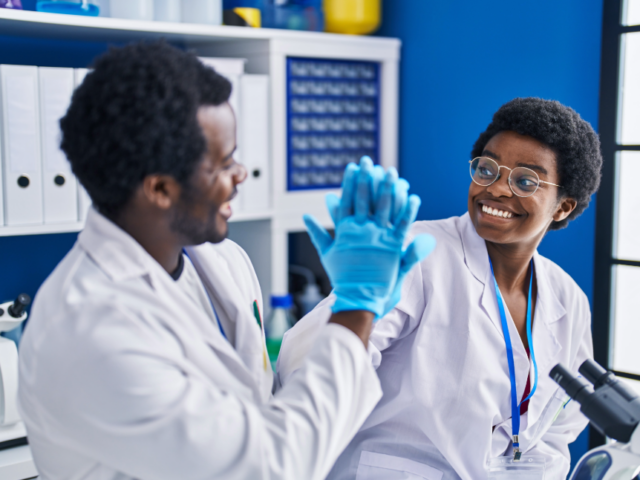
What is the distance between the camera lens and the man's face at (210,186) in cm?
85

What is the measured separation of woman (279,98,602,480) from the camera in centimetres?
129

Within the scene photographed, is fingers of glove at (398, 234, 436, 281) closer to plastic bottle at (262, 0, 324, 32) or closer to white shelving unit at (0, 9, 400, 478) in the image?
white shelving unit at (0, 9, 400, 478)

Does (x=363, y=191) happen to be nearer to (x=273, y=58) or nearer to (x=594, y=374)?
(x=594, y=374)

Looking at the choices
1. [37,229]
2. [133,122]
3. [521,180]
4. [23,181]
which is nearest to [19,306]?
[37,229]

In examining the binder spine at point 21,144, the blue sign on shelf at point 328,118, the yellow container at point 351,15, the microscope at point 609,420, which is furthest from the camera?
the yellow container at point 351,15

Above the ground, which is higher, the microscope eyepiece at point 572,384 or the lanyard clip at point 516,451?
the microscope eyepiece at point 572,384

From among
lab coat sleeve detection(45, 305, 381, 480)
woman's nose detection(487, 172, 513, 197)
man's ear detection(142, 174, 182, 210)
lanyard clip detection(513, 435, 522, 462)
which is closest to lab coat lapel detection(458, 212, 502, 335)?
woman's nose detection(487, 172, 513, 197)

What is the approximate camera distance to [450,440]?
128 cm

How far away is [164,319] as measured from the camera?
32.9 inches

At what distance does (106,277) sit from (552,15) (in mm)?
1665

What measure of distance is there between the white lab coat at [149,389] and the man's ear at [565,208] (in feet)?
2.62

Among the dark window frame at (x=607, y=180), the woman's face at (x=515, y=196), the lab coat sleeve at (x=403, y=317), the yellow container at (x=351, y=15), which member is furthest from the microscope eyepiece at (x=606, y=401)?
the yellow container at (x=351, y=15)

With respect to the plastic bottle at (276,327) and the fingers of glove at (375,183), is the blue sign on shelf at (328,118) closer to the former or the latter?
the plastic bottle at (276,327)

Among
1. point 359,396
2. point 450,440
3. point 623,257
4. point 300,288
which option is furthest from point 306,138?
point 359,396
